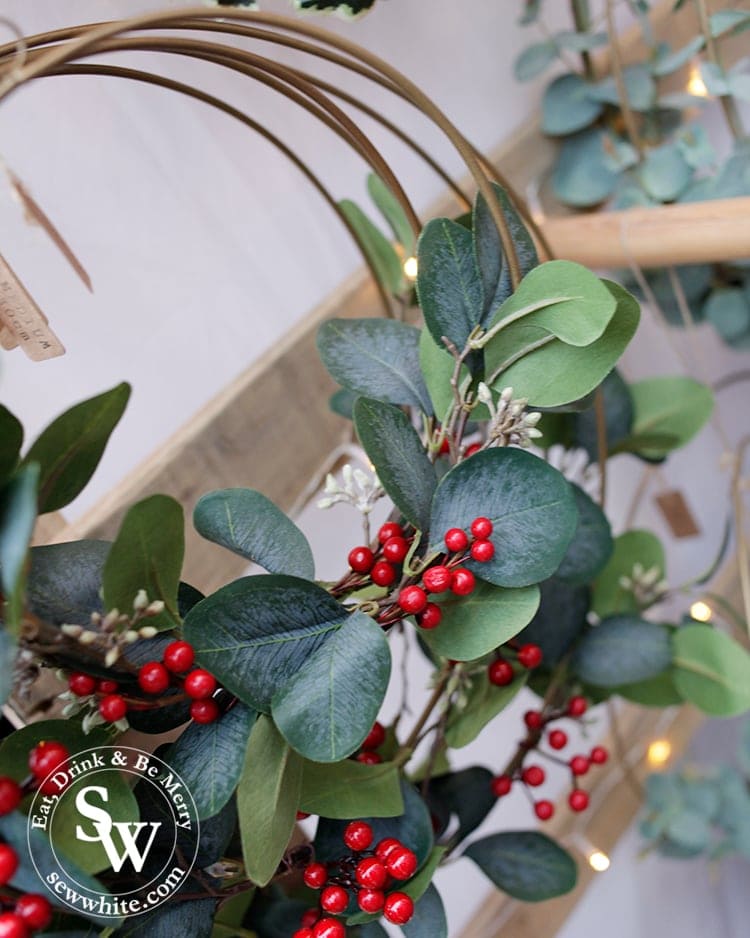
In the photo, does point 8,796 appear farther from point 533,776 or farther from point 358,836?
point 533,776

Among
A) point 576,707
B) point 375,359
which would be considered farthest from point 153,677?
point 576,707

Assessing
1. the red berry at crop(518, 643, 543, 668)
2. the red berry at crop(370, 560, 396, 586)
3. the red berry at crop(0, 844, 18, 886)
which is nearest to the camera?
the red berry at crop(0, 844, 18, 886)

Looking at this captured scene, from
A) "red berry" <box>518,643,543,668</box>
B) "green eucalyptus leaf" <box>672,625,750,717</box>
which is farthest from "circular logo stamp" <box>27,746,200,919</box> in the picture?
"green eucalyptus leaf" <box>672,625,750,717</box>

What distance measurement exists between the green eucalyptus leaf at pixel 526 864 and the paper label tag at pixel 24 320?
41 centimetres

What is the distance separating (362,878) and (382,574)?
5.7 inches

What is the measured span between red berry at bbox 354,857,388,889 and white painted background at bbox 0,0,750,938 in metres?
0.33

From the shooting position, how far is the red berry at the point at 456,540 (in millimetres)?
413

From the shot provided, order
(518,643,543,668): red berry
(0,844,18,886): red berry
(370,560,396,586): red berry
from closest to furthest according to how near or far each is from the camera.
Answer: (0,844,18,886): red berry, (370,560,396,586): red berry, (518,643,543,668): red berry

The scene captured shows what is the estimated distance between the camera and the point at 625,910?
3.56ft

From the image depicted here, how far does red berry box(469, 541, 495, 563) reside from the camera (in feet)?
1.35

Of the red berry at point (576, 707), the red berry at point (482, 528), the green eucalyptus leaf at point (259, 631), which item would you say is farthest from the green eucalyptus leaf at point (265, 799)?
the red berry at point (576, 707)

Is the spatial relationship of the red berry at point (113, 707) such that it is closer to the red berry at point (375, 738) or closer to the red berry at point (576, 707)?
the red berry at point (375, 738)

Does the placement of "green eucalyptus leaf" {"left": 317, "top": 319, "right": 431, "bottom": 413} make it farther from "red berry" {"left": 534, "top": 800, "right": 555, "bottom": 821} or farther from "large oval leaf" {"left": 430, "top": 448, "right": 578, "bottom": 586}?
"red berry" {"left": 534, "top": 800, "right": 555, "bottom": 821}

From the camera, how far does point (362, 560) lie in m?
0.45
